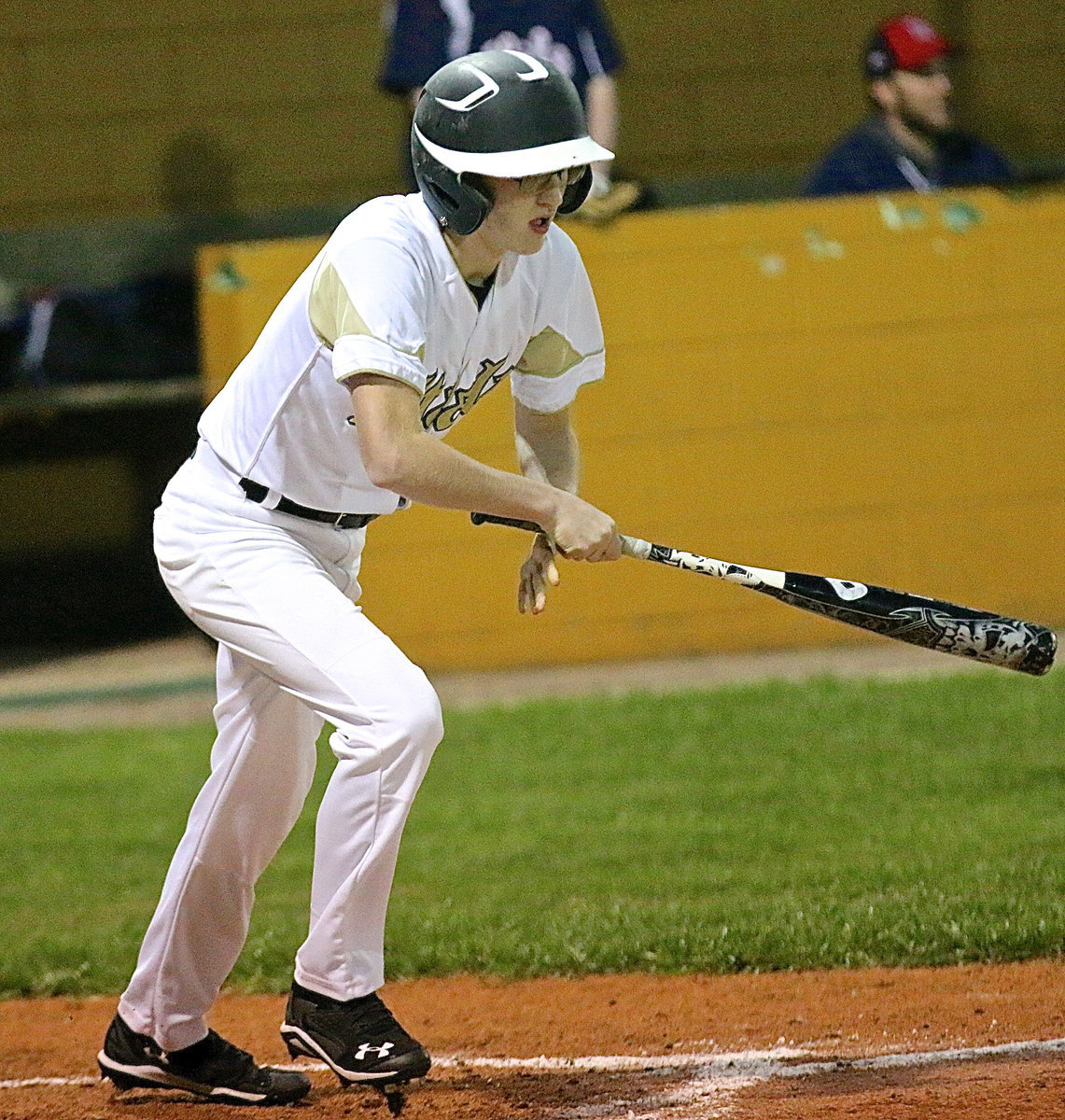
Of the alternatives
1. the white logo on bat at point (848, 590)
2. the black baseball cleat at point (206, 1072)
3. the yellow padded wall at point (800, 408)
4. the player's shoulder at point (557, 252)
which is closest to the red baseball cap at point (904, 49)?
the yellow padded wall at point (800, 408)

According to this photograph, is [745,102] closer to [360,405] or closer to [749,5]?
[749,5]

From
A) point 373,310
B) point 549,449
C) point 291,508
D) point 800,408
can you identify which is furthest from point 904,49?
point 373,310

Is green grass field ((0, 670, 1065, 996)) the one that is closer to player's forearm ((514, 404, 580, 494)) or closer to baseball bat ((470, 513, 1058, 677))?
baseball bat ((470, 513, 1058, 677))

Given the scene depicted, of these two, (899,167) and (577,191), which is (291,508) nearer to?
(577,191)

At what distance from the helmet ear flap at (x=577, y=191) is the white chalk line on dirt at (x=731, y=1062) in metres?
1.87

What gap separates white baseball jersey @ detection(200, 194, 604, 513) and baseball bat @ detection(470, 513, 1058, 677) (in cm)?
34

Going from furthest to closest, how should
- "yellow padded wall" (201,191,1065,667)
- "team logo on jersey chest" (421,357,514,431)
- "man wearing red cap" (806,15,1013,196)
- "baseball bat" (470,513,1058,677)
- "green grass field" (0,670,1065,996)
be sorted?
"yellow padded wall" (201,191,1065,667) → "man wearing red cap" (806,15,1013,196) → "green grass field" (0,670,1065,996) → "baseball bat" (470,513,1058,677) → "team logo on jersey chest" (421,357,514,431)

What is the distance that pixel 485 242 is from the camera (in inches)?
146

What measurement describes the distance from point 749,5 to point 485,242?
795cm

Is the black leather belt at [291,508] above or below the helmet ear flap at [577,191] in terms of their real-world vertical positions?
below

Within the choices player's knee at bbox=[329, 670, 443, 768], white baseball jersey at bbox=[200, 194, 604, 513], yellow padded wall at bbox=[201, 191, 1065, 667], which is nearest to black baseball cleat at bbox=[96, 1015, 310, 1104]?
Result: player's knee at bbox=[329, 670, 443, 768]

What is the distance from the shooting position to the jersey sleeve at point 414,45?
28.7 feet

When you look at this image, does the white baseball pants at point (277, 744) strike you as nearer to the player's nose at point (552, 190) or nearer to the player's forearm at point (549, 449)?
the player's forearm at point (549, 449)

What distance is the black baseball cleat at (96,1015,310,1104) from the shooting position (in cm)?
405
